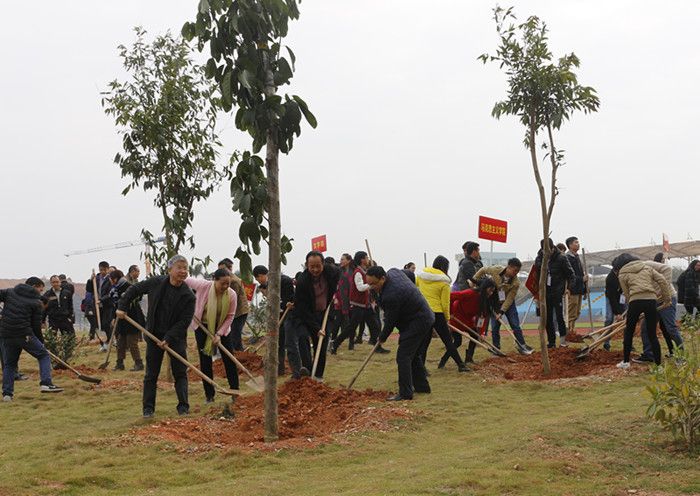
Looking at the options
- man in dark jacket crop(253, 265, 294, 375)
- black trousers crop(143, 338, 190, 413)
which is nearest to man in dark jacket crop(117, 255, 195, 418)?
black trousers crop(143, 338, 190, 413)

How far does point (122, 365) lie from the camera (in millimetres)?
14961

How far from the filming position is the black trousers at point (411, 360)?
1050 cm

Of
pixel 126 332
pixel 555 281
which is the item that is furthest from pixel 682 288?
pixel 126 332

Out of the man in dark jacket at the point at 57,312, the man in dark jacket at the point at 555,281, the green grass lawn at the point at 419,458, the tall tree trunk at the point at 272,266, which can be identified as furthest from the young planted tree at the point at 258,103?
the man in dark jacket at the point at 57,312

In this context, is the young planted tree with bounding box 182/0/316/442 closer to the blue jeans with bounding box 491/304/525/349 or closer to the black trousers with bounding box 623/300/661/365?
the black trousers with bounding box 623/300/661/365

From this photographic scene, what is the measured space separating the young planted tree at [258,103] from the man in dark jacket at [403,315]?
9.08 ft

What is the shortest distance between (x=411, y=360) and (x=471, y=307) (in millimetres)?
3586

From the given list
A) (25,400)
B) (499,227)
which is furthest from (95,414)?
(499,227)

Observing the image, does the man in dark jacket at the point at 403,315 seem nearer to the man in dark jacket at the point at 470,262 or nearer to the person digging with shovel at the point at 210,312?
the person digging with shovel at the point at 210,312

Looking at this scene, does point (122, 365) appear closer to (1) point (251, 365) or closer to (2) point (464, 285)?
(1) point (251, 365)

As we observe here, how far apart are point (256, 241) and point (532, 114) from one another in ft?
18.5

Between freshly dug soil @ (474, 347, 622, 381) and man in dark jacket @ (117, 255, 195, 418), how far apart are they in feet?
16.3

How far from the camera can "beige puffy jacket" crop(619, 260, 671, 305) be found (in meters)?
11.3

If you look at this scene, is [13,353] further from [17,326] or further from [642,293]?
[642,293]
